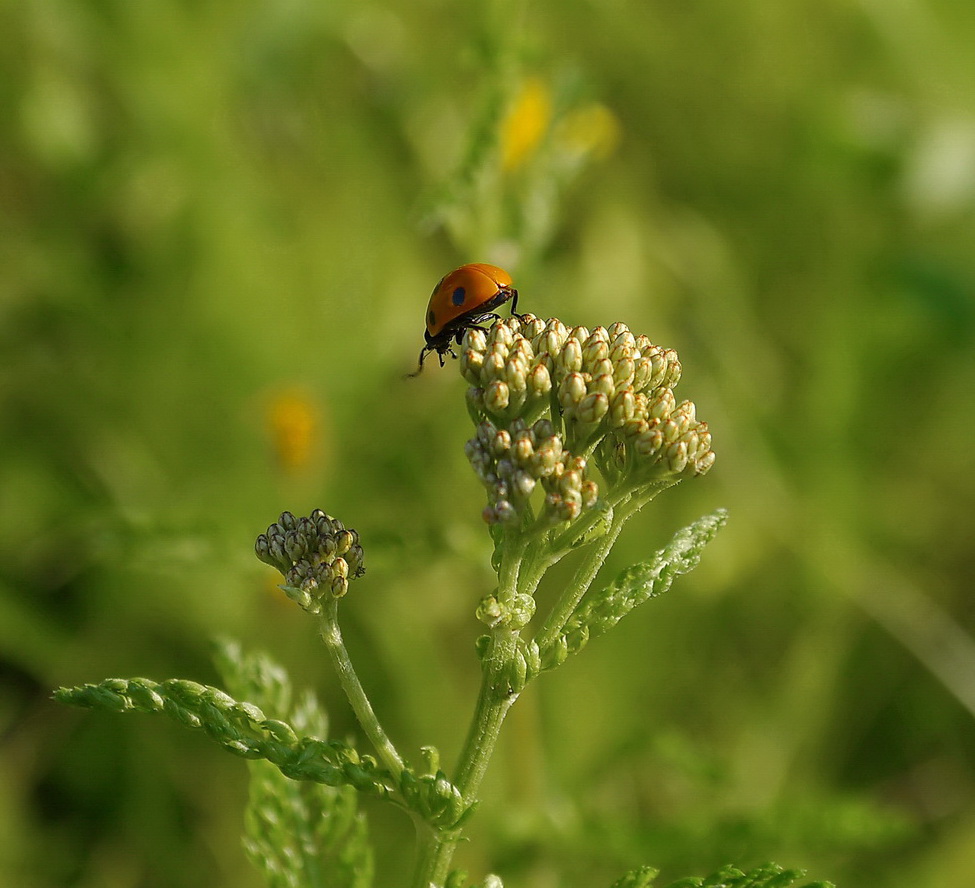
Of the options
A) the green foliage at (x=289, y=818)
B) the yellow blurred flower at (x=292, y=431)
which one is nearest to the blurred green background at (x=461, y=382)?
the yellow blurred flower at (x=292, y=431)

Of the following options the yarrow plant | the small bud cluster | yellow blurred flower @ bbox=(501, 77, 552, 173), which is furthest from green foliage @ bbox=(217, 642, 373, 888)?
yellow blurred flower @ bbox=(501, 77, 552, 173)

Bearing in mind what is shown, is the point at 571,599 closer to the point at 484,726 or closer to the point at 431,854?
the point at 484,726

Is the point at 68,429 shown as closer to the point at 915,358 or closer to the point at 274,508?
the point at 274,508

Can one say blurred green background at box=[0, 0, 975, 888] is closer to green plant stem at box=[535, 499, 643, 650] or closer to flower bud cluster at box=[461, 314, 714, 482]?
flower bud cluster at box=[461, 314, 714, 482]

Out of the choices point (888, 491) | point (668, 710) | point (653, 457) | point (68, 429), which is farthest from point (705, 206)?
point (653, 457)

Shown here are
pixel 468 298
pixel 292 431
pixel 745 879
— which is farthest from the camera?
pixel 292 431

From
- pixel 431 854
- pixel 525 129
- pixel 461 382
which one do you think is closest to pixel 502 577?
pixel 431 854
